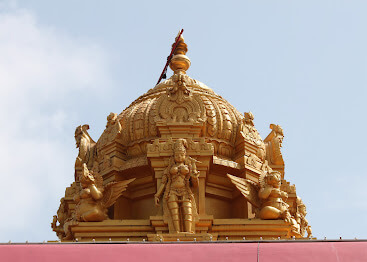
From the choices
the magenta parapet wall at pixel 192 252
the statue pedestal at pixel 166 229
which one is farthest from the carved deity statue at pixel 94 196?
the magenta parapet wall at pixel 192 252

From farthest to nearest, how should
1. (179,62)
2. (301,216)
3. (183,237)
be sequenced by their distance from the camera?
(179,62) → (301,216) → (183,237)

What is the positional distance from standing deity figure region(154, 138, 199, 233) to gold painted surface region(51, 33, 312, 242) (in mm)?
30

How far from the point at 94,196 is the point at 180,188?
2678 millimetres

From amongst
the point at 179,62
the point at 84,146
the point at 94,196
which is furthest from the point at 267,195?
the point at 179,62

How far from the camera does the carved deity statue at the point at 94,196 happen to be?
930 inches

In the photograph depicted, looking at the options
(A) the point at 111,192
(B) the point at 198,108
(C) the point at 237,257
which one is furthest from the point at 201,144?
(C) the point at 237,257

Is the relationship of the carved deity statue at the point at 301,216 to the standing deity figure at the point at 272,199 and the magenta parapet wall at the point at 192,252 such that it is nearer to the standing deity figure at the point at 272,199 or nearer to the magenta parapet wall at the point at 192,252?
the standing deity figure at the point at 272,199

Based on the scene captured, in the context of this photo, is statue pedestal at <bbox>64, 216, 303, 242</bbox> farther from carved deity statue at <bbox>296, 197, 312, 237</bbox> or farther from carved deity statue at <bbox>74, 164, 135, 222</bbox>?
carved deity statue at <bbox>296, 197, 312, 237</bbox>

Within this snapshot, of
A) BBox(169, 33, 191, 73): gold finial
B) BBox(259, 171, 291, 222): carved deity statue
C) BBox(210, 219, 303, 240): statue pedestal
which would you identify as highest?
BBox(169, 33, 191, 73): gold finial

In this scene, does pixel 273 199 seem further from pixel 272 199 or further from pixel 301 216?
pixel 301 216

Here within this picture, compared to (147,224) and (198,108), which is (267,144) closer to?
(198,108)

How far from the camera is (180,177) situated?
922 inches

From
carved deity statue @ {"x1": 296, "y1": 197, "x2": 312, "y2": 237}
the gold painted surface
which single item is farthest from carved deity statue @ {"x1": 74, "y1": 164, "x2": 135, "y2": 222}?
carved deity statue @ {"x1": 296, "y1": 197, "x2": 312, "y2": 237}

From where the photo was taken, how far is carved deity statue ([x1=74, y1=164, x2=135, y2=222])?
77.5ft
